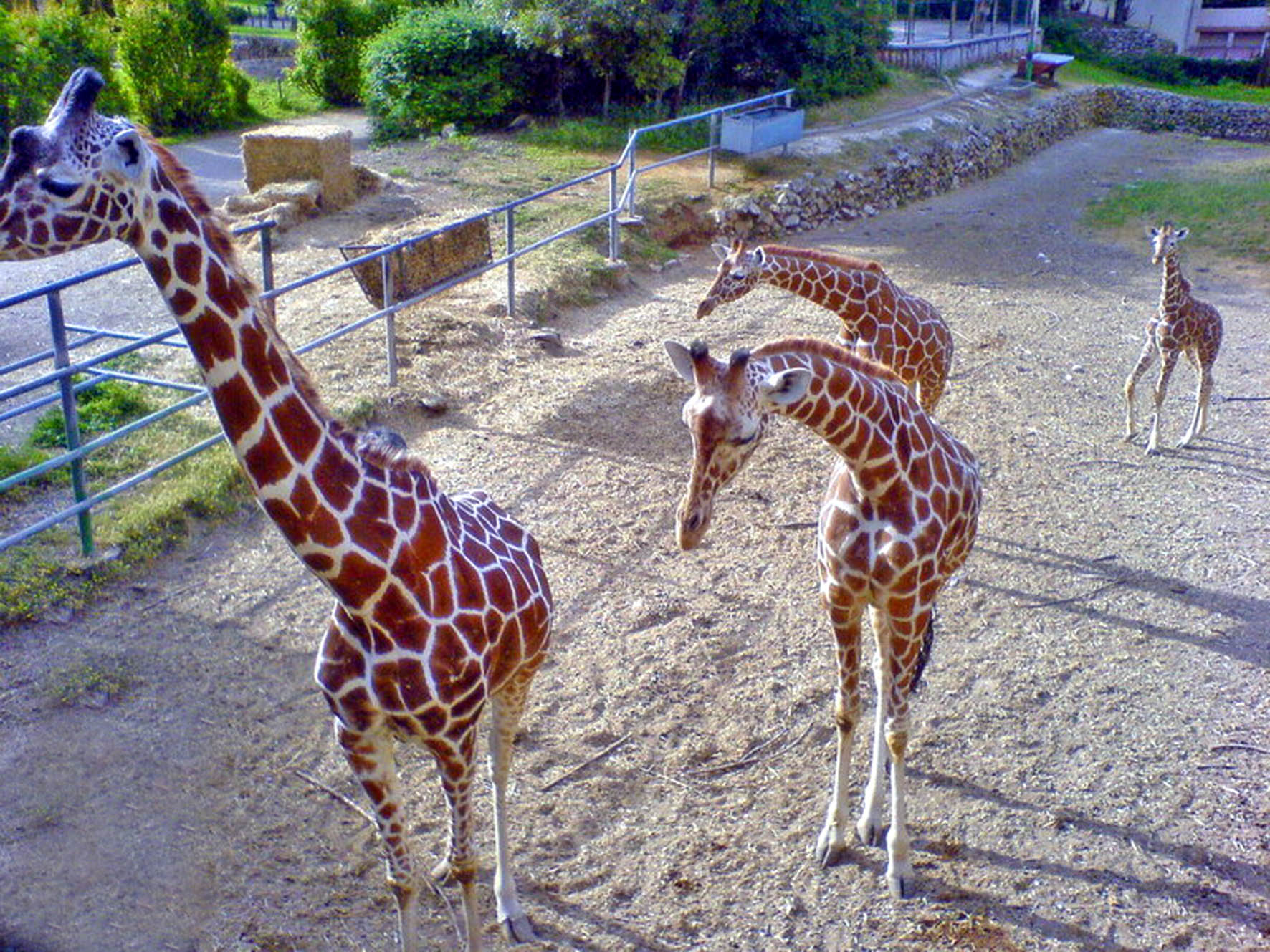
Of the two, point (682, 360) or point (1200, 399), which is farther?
point (1200, 399)

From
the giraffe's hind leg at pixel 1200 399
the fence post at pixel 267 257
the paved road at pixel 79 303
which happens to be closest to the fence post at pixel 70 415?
the fence post at pixel 267 257

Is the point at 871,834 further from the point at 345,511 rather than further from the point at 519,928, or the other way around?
the point at 345,511

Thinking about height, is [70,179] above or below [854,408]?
above

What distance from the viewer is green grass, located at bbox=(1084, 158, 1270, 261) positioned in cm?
1341

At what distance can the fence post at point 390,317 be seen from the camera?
7.59m

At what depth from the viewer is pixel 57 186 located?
2439 mm

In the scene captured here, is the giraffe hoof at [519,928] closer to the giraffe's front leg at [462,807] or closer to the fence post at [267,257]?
the giraffe's front leg at [462,807]

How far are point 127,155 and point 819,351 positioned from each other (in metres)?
2.12

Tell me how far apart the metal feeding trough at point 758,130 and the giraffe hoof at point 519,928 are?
12.1m

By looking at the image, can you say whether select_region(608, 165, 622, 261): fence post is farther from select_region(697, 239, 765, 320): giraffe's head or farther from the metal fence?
select_region(697, 239, 765, 320): giraffe's head

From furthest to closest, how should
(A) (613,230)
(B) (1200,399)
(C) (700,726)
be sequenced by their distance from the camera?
1. (A) (613,230)
2. (B) (1200,399)
3. (C) (700,726)

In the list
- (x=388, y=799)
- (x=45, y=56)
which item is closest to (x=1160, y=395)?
(x=388, y=799)

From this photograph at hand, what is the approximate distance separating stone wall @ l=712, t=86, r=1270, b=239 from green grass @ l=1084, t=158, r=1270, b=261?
2.40 meters

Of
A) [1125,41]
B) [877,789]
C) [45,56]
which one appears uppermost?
[1125,41]
